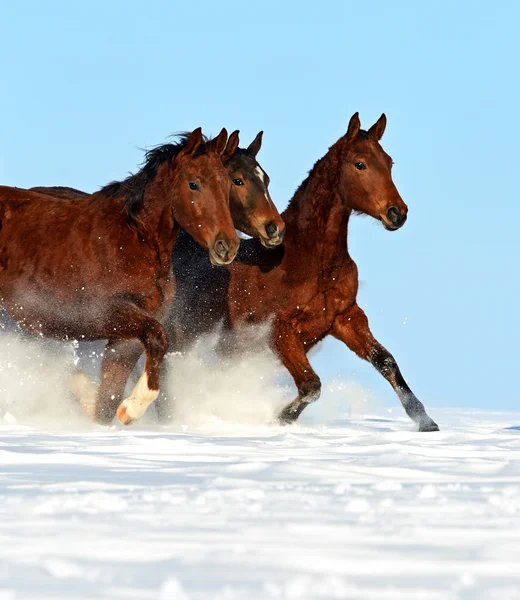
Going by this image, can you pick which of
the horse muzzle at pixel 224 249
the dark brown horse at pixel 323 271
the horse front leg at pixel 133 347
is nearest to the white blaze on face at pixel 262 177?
the dark brown horse at pixel 323 271

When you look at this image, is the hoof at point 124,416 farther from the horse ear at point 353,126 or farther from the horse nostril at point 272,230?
the horse ear at point 353,126

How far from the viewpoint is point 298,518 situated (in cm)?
344

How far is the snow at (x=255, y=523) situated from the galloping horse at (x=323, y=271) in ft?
9.20

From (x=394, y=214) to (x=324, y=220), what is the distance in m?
0.60

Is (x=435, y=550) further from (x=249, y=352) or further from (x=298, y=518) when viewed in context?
(x=249, y=352)

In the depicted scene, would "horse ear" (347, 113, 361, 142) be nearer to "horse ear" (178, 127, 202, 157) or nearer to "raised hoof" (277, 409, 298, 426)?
"horse ear" (178, 127, 202, 157)

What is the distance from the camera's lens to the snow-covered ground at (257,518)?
2.61m

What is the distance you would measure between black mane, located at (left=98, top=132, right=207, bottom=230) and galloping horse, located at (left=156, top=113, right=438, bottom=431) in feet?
3.91

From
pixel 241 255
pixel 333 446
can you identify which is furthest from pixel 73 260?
pixel 333 446

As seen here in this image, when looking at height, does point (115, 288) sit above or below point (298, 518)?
above

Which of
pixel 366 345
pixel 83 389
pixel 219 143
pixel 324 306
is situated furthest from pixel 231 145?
pixel 83 389

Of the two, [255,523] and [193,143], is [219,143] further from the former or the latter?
[255,523]

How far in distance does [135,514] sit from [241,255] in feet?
18.4

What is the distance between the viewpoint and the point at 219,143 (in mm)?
7844
